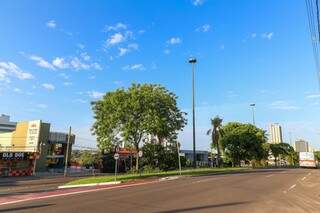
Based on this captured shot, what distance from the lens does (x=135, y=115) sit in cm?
3953

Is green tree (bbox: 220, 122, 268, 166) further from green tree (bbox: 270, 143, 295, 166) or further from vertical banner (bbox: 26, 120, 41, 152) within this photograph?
green tree (bbox: 270, 143, 295, 166)

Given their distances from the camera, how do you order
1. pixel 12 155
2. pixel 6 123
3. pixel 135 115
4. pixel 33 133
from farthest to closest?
pixel 6 123, pixel 33 133, pixel 12 155, pixel 135 115

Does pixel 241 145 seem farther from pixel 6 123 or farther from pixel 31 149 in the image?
pixel 6 123

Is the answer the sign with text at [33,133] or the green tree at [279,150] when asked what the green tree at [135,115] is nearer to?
the sign with text at [33,133]

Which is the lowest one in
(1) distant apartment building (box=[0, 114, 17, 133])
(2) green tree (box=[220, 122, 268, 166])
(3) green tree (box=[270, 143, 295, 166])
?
(2) green tree (box=[220, 122, 268, 166])

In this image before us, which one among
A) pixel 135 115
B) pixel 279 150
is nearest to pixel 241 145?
pixel 135 115

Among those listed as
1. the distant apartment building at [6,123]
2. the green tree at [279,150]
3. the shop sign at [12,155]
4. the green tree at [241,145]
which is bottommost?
the shop sign at [12,155]

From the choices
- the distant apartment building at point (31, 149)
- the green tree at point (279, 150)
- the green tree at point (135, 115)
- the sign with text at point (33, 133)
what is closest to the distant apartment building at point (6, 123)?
the distant apartment building at point (31, 149)

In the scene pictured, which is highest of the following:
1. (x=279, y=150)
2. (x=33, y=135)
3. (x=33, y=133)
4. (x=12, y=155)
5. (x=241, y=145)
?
(x=279, y=150)

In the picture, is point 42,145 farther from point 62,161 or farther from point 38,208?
point 38,208

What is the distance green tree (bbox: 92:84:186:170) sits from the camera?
38656 millimetres

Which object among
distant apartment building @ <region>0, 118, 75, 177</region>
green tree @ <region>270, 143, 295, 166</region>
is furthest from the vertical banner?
green tree @ <region>270, 143, 295, 166</region>

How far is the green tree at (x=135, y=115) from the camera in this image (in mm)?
38656

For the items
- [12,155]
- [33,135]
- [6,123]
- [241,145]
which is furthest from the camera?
[6,123]
